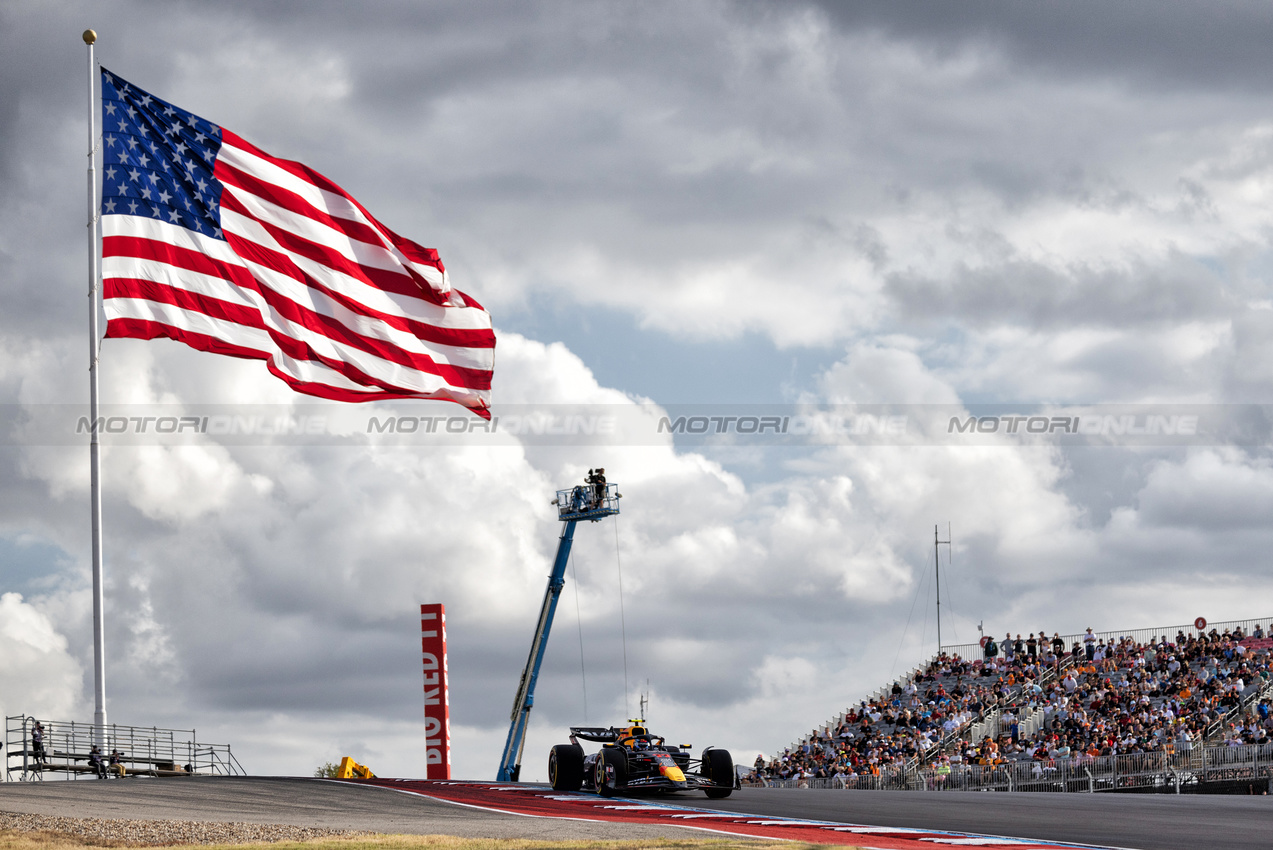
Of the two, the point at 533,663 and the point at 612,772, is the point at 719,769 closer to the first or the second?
the point at 612,772

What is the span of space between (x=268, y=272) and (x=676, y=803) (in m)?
12.1

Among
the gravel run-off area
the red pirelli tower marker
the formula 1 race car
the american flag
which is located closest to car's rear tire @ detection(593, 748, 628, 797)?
the formula 1 race car

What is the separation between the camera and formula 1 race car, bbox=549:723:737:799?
2659cm

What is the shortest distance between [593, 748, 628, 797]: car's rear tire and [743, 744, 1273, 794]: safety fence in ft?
50.9

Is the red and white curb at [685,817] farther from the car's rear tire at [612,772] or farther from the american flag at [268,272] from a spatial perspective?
the american flag at [268,272]

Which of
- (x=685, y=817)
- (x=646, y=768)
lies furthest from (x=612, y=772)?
(x=685, y=817)

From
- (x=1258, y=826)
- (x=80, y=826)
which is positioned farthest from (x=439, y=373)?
(x=1258, y=826)

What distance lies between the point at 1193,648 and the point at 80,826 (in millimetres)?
36765

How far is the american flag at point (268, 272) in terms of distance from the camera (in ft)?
69.3

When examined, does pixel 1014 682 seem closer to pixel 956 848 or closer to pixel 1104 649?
pixel 1104 649

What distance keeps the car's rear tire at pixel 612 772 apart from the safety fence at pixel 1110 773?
15.5 m

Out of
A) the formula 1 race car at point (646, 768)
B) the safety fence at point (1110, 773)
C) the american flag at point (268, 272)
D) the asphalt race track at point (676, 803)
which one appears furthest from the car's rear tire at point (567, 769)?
the safety fence at point (1110, 773)

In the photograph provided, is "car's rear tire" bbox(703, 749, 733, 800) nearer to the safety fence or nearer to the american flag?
the american flag

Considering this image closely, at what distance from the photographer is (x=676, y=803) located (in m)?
25.9
